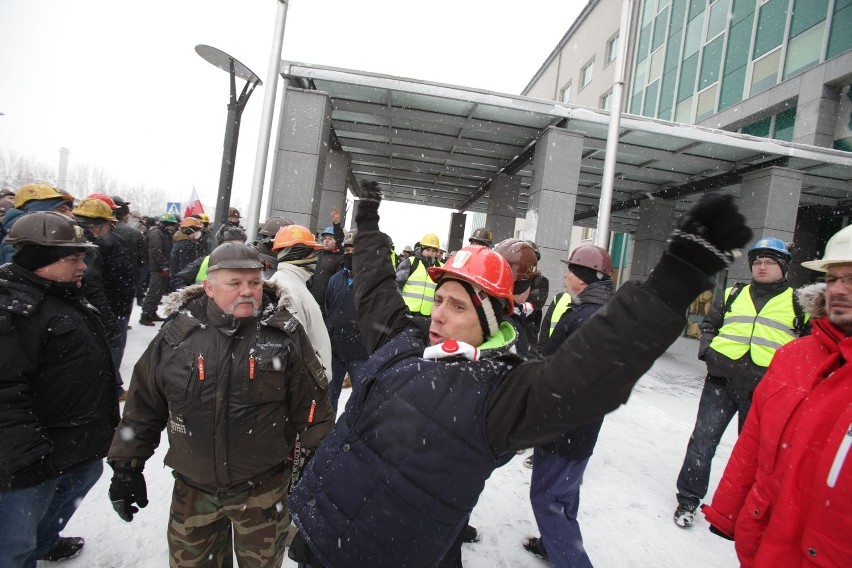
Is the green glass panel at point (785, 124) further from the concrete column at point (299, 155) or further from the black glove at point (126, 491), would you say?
the black glove at point (126, 491)

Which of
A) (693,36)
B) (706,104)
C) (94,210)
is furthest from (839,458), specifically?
(693,36)

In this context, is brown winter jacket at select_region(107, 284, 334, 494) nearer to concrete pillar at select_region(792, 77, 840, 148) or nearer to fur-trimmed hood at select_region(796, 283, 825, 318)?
fur-trimmed hood at select_region(796, 283, 825, 318)

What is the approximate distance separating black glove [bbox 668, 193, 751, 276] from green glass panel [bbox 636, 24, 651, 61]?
27331mm

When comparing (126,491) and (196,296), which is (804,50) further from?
(126,491)

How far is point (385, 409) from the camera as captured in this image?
4.95ft

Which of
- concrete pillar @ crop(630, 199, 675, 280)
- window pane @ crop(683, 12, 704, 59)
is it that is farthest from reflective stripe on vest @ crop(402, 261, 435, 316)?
window pane @ crop(683, 12, 704, 59)

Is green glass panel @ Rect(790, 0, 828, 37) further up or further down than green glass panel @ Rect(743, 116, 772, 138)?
further up

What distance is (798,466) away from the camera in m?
1.67

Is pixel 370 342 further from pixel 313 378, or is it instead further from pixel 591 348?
pixel 591 348

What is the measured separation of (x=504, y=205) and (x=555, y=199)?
3.72m

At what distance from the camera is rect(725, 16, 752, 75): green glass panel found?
53.4ft

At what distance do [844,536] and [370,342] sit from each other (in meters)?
1.84

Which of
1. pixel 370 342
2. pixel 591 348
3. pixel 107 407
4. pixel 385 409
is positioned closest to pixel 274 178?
pixel 107 407

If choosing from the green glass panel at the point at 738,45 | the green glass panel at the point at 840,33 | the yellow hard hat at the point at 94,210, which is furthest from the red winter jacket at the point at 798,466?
the green glass panel at the point at 738,45
